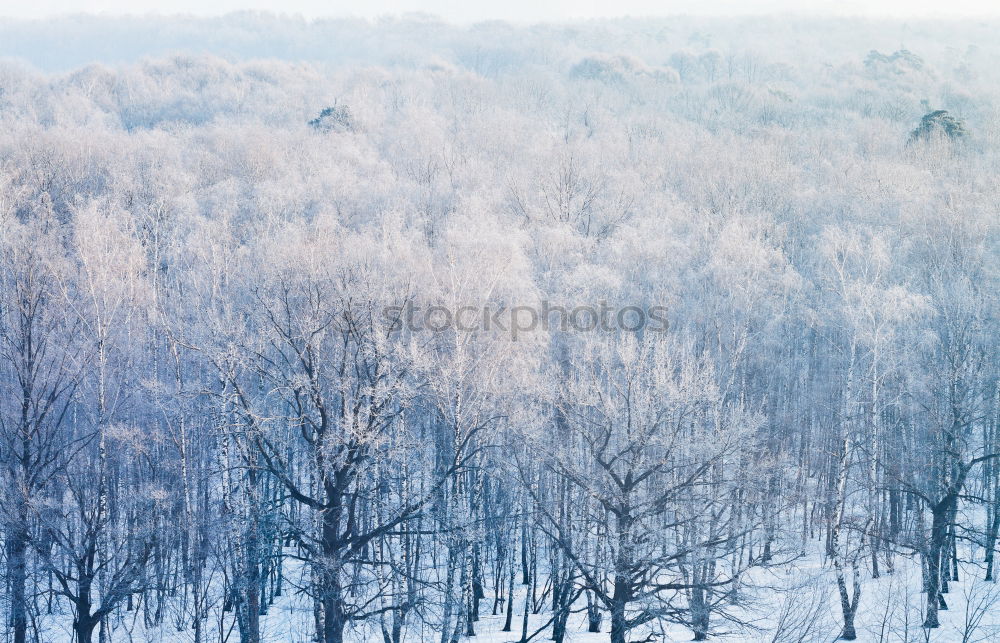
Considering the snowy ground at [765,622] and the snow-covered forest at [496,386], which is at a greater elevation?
the snow-covered forest at [496,386]

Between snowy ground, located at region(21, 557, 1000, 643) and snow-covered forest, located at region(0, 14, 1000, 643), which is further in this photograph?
snowy ground, located at region(21, 557, 1000, 643)

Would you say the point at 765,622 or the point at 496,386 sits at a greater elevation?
the point at 496,386

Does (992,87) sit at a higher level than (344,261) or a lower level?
higher

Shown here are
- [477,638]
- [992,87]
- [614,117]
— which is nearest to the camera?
[477,638]

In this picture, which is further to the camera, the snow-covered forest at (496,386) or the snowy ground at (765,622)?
the snowy ground at (765,622)

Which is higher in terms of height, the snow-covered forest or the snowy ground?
the snow-covered forest

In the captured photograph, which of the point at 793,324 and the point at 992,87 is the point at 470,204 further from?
the point at 992,87

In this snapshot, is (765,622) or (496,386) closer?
(496,386)

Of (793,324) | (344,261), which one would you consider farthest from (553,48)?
(344,261)
